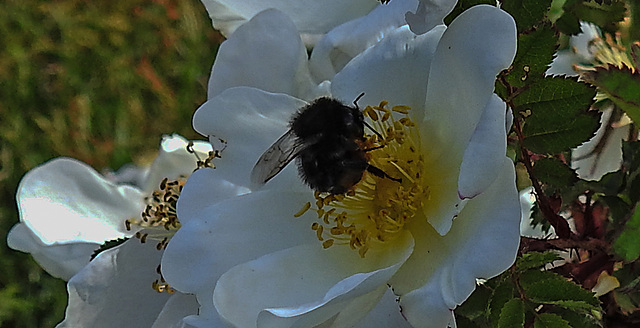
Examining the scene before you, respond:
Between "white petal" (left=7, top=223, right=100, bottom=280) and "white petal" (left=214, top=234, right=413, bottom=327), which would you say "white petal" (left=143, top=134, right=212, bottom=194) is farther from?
"white petal" (left=214, top=234, right=413, bottom=327)

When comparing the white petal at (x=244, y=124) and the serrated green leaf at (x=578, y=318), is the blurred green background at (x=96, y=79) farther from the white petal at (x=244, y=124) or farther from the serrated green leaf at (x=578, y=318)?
the serrated green leaf at (x=578, y=318)

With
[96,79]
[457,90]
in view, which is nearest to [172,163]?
[457,90]

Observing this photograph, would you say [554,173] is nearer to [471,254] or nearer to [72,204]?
[471,254]

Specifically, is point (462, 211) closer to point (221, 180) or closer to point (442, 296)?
point (442, 296)

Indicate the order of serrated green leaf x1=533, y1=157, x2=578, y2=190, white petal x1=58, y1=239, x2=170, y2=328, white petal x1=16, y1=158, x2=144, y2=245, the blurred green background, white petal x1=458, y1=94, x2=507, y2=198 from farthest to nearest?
the blurred green background
white petal x1=16, y1=158, x2=144, y2=245
white petal x1=58, y1=239, x2=170, y2=328
serrated green leaf x1=533, y1=157, x2=578, y2=190
white petal x1=458, y1=94, x2=507, y2=198

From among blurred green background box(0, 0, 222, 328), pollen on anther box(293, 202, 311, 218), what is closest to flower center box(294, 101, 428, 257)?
pollen on anther box(293, 202, 311, 218)

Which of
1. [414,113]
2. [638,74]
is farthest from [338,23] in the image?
[638,74]
